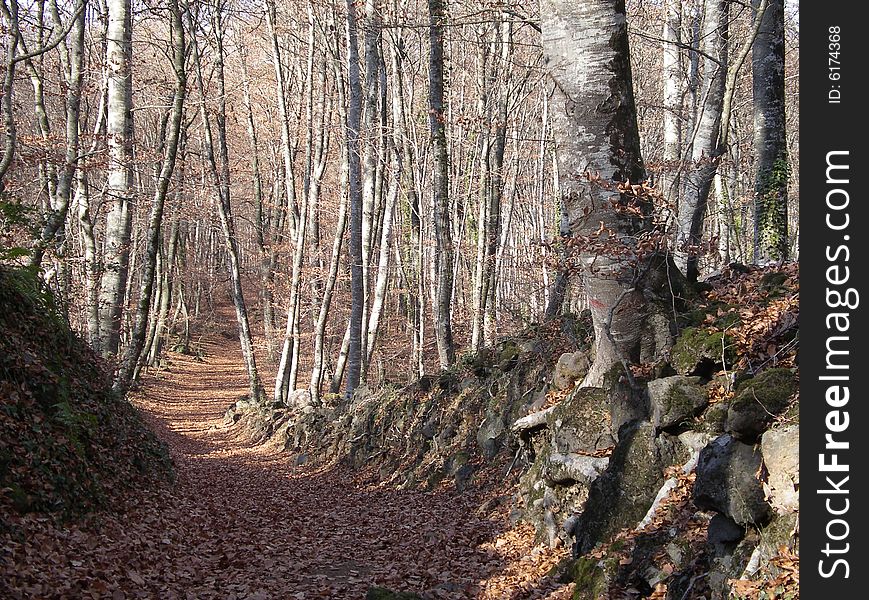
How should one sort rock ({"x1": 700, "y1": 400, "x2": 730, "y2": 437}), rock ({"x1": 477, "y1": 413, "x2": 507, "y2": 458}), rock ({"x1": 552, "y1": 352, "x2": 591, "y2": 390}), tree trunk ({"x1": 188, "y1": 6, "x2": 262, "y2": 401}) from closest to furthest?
1. rock ({"x1": 700, "y1": 400, "x2": 730, "y2": 437})
2. rock ({"x1": 552, "y1": 352, "x2": 591, "y2": 390})
3. rock ({"x1": 477, "y1": 413, "x2": 507, "y2": 458})
4. tree trunk ({"x1": 188, "y1": 6, "x2": 262, "y2": 401})

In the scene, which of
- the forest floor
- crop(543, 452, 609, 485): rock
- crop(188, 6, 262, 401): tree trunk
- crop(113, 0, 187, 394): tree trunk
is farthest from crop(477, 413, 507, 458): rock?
crop(188, 6, 262, 401): tree trunk

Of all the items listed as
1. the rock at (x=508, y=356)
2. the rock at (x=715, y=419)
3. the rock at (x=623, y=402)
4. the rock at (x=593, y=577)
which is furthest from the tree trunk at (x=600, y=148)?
the rock at (x=508, y=356)

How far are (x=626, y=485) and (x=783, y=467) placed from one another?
5.70 ft

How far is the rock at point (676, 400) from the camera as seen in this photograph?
18.1 feet

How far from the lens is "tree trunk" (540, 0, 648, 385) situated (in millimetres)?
6262

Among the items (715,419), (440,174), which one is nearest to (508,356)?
(440,174)

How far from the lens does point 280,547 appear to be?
7805 millimetres

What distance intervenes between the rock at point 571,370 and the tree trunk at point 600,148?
3.10 feet

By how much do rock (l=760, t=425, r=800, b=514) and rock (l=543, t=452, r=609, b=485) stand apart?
2182mm

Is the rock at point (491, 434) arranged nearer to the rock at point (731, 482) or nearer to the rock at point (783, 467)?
the rock at point (731, 482)

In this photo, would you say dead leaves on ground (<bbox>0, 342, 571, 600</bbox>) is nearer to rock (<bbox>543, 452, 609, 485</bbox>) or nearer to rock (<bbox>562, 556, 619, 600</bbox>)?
rock (<bbox>562, 556, 619, 600</bbox>)

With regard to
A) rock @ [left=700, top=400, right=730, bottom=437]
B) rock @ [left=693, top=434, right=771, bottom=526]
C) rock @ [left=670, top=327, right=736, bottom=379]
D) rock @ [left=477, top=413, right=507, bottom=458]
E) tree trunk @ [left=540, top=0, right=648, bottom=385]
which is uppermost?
tree trunk @ [left=540, top=0, right=648, bottom=385]

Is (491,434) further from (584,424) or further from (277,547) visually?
(277,547)

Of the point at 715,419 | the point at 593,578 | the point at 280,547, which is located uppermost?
the point at 715,419
